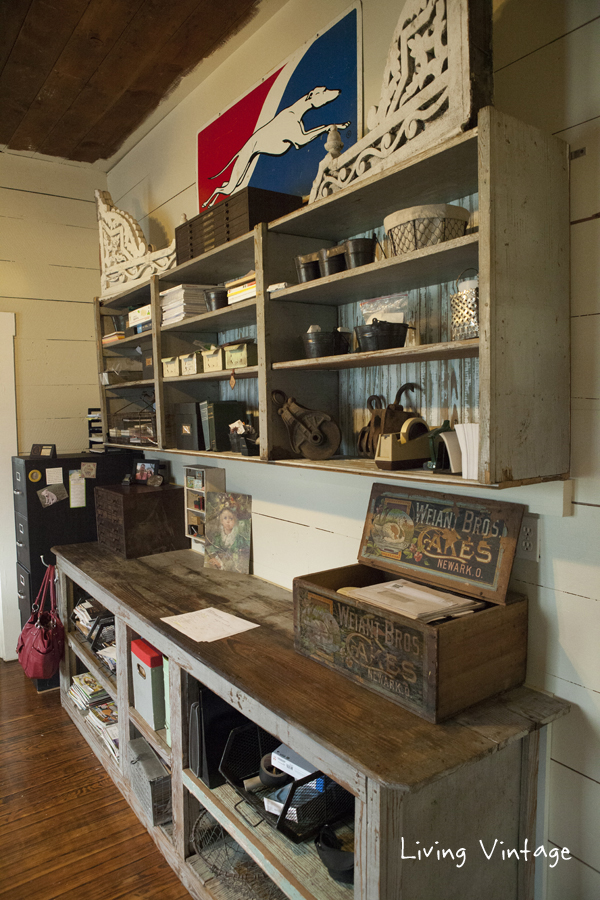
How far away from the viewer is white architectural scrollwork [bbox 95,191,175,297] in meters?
2.84

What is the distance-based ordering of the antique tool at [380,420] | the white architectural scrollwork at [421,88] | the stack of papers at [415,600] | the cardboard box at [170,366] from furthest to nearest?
1. the cardboard box at [170,366]
2. the antique tool at [380,420]
3. the stack of papers at [415,600]
4. the white architectural scrollwork at [421,88]

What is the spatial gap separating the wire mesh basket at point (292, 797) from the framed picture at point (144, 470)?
180 cm

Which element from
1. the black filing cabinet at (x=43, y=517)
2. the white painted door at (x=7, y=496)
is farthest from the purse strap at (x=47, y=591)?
the white painted door at (x=7, y=496)

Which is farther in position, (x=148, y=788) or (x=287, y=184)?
(x=287, y=184)

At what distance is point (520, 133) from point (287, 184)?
1.20m

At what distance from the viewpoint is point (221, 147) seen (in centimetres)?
273

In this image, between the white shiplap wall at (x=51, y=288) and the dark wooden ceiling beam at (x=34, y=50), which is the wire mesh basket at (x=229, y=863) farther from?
the dark wooden ceiling beam at (x=34, y=50)

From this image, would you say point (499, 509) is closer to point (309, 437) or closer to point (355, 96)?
point (309, 437)

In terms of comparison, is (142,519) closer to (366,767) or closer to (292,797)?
(292,797)

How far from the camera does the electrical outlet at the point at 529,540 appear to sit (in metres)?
1.52

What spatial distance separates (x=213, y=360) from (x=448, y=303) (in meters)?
1.06

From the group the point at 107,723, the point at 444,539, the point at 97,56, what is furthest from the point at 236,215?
the point at 107,723

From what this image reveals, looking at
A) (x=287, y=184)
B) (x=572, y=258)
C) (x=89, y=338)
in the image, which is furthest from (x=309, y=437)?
(x=89, y=338)

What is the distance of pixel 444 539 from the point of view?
5.50 feet
